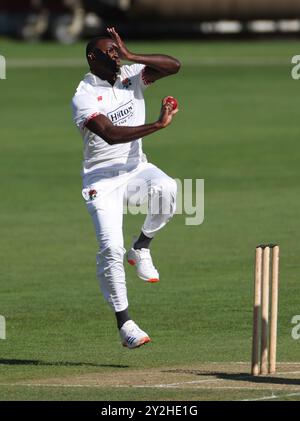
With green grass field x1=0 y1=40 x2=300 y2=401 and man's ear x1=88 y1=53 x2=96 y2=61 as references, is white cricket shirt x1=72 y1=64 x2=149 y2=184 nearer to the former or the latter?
man's ear x1=88 y1=53 x2=96 y2=61

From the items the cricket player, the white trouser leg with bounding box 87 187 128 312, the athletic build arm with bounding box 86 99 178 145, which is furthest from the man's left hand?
the white trouser leg with bounding box 87 187 128 312

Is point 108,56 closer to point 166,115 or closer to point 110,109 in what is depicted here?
point 110,109

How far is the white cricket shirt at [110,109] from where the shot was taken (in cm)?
1219

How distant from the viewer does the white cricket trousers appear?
12.0 m

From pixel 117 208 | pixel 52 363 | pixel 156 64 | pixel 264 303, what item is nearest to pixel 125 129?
pixel 117 208

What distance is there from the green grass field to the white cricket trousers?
2.52 ft

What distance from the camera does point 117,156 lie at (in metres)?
12.4

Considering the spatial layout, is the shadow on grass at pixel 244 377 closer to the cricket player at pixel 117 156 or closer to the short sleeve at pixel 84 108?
the cricket player at pixel 117 156

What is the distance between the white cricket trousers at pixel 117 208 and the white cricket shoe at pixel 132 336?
0.22 metres

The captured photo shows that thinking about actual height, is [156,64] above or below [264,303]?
above

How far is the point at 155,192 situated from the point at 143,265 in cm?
77

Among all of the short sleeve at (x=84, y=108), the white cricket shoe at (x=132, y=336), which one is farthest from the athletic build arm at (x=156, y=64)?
the white cricket shoe at (x=132, y=336)

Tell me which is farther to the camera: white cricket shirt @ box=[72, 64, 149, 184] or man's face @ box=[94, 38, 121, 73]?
white cricket shirt @ box=[72, 64, 149, 184]
